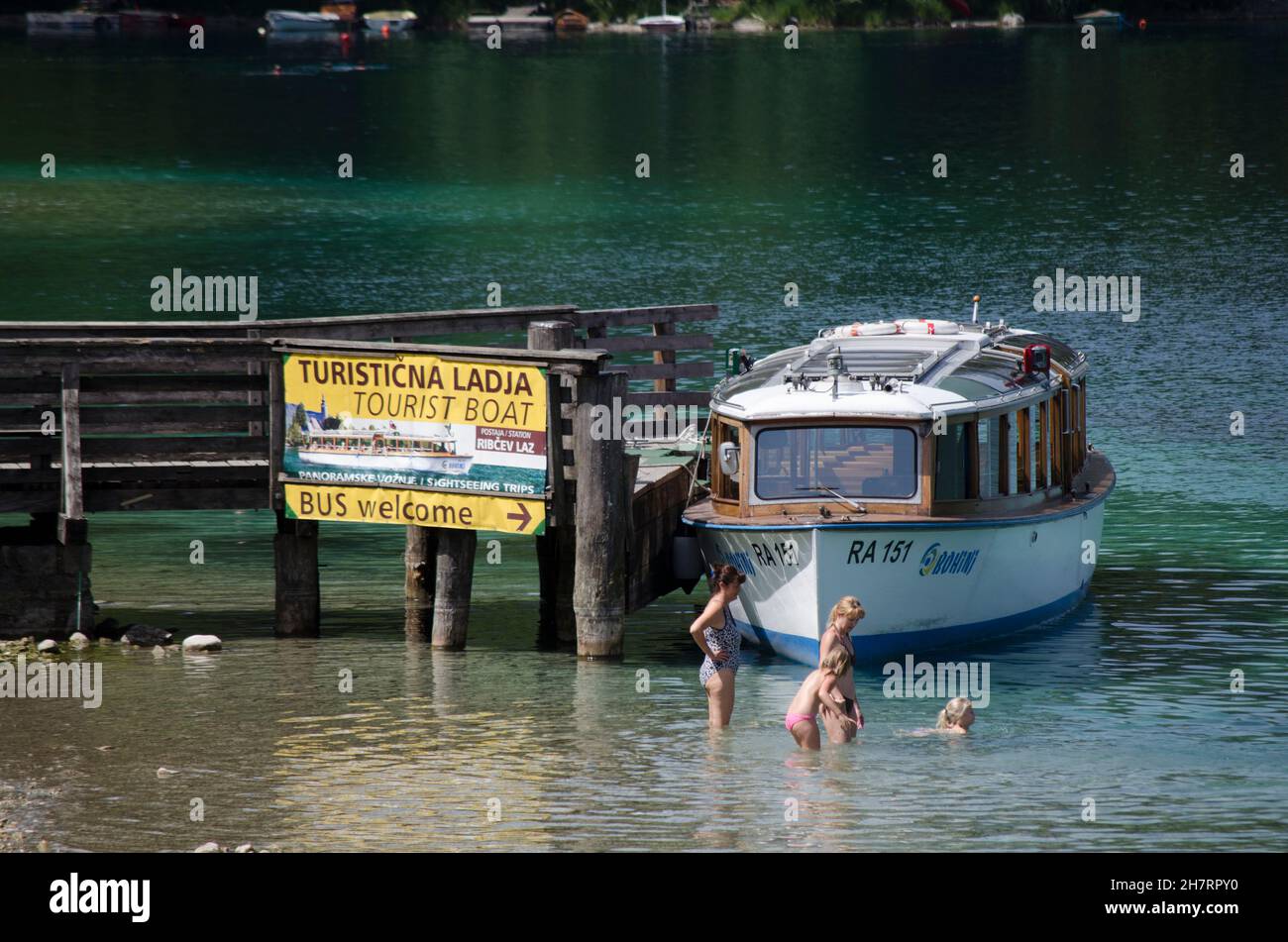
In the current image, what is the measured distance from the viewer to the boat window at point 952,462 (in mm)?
20734

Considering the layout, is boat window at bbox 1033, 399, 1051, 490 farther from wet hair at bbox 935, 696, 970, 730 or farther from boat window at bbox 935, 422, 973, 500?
wet hair at bbox 935, 696, 970, 730

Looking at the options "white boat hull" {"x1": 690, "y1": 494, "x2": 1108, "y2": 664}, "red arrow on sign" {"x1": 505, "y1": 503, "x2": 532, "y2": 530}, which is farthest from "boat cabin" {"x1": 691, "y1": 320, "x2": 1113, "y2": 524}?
"red arrow on sign" {"x1": 505, "y1": 503, "x2": 532, "y2": 530}

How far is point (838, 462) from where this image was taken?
821 inches

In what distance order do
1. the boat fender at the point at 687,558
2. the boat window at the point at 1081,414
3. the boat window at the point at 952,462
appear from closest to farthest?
1. the boat window at the point at 952,462
2. the boat fender at the point at 687,558
3. the boat window at the point at 1081,414

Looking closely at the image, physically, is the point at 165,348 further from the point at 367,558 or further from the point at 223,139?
the point at 223,139

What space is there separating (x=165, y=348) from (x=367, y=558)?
587cm

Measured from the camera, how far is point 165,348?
21125mm

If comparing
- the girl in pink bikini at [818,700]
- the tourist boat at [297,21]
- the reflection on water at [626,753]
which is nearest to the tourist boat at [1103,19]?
the tourist boat at [297,21]

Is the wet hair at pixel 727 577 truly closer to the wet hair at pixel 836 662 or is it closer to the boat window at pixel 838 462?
the wet hair at pixel 836 662

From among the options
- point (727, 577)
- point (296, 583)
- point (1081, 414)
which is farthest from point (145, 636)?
point (1081, 414)

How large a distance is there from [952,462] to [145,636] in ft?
29.4

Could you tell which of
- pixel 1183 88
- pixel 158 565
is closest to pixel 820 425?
pixel 158 565

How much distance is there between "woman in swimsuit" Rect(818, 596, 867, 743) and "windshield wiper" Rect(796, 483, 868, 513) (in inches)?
85.9

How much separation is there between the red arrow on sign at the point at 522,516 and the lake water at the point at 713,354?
1.64 m
